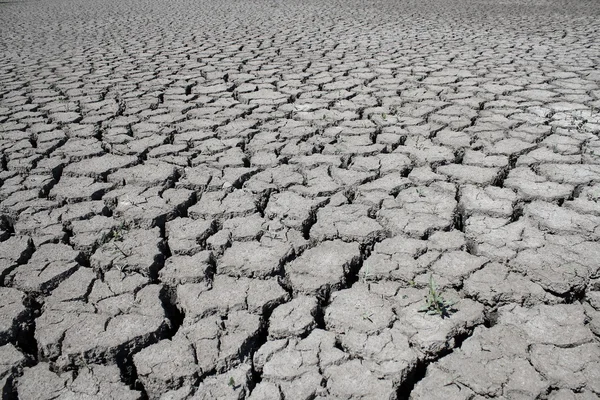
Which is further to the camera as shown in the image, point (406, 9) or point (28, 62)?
point (406, 9)

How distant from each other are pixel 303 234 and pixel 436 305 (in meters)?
0.63

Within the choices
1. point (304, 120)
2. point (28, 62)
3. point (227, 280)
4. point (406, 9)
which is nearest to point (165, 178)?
point (227, 280)

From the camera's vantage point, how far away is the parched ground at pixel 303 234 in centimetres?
123

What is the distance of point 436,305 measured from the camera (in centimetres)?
140

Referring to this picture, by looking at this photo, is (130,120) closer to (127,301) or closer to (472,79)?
(127,301)

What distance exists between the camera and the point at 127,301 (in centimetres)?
148

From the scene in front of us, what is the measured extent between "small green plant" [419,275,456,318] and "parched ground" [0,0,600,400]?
2cm

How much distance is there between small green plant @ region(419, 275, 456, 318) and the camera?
1.38 metres

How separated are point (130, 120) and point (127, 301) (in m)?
1.91

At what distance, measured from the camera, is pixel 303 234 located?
183 cm

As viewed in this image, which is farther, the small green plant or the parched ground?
the small green plant

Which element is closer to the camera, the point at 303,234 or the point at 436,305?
the point at 436,305

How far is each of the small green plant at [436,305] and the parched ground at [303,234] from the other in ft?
0.08

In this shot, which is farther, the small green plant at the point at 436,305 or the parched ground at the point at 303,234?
the small green plant at the point at 436,305
